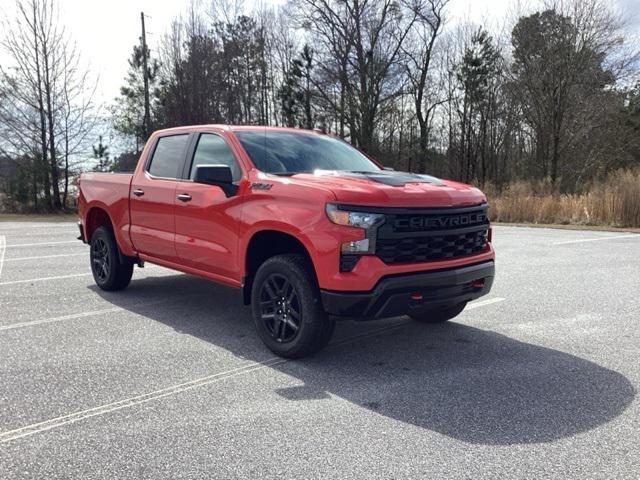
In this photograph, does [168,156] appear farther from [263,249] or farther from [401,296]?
[401,296]

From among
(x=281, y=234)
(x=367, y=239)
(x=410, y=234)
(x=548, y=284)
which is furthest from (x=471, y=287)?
(x=548, y=284)

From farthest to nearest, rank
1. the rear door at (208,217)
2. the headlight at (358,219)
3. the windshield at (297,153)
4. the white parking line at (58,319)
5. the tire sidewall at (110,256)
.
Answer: the tire sidewall at (110,256)
the white parking line at (58,319)
the windshield at (297,153)
the rear door at (208,217)
the headlight at (358,219)


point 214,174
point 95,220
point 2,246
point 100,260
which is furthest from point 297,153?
point 2,246

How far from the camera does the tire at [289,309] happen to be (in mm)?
3967

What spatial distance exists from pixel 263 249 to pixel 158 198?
5.31 feet

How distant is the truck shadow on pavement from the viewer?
3.13 meters

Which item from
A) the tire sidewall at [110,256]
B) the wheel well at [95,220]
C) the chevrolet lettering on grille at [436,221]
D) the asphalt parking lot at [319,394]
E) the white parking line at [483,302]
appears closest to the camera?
the asphalt parking lot at [319,394]

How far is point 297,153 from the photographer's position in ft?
16.5

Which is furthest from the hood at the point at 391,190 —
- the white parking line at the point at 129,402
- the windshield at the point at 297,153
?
the white parking line at the point at 129,402

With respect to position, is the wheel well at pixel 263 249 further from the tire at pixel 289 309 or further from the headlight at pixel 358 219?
the headlight at pixel 358 219

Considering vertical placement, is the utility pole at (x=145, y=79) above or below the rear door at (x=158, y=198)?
above

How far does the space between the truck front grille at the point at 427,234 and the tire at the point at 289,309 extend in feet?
2.10

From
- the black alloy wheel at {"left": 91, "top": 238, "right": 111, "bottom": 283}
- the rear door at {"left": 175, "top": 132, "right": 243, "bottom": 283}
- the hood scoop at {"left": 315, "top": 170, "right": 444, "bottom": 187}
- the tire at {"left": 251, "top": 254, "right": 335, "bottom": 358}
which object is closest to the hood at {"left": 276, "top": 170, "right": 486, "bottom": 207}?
the hood scoop at {"left": 315, "top": 170, "right": 444, "bottom": 187}

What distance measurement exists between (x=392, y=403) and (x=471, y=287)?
1.33 metres
